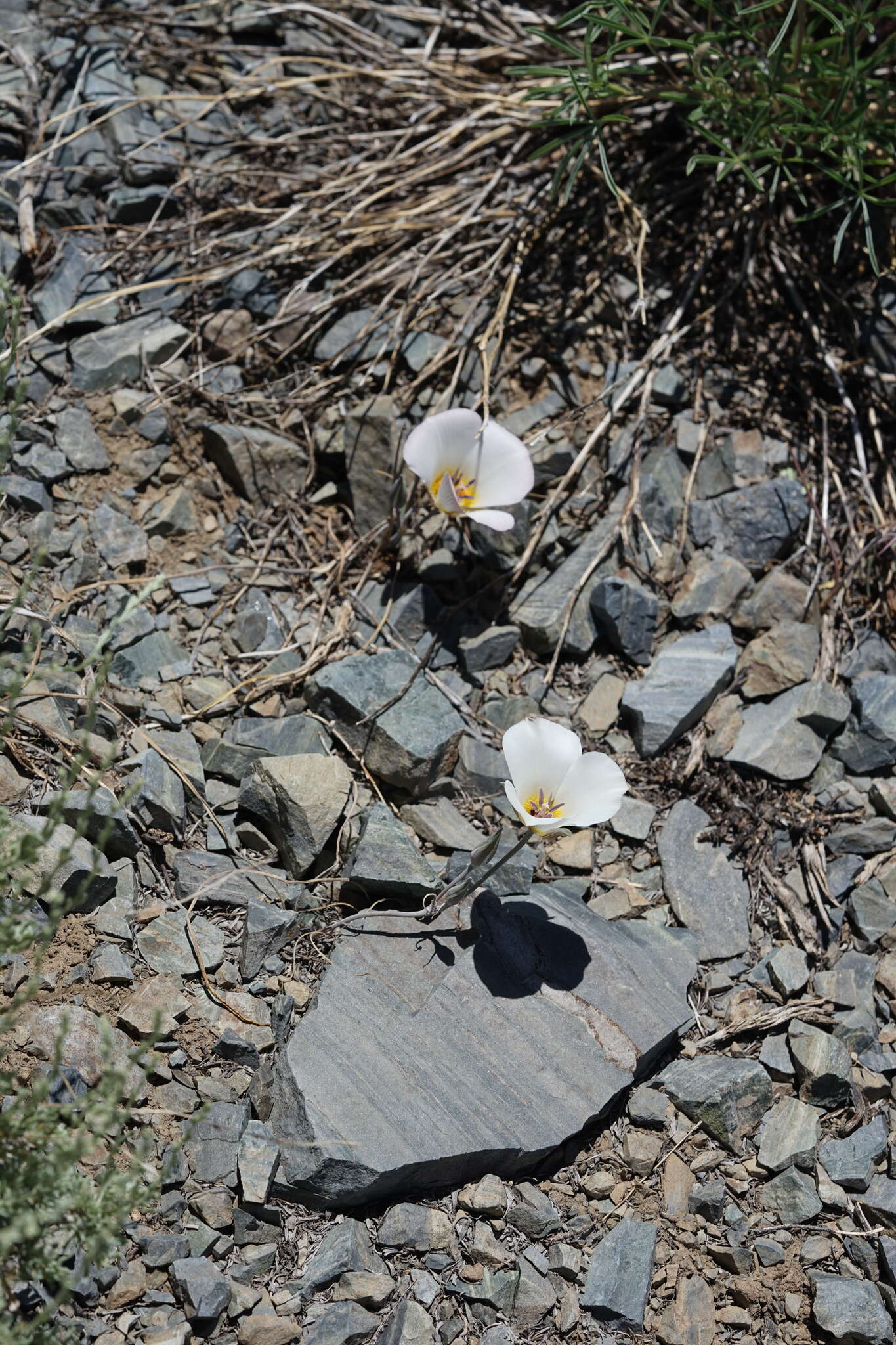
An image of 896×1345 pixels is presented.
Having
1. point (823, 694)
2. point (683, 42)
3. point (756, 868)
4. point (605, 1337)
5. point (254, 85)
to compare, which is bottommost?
point (605, 1337)

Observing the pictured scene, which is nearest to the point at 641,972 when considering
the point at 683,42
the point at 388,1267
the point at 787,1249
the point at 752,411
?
the point at 787,1249

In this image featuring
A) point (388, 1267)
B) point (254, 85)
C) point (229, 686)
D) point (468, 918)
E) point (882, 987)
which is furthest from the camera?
point (254, 85)

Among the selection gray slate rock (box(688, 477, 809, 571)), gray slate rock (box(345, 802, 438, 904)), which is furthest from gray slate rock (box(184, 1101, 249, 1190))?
gray slate rock (box(688, 477, 809, 571))

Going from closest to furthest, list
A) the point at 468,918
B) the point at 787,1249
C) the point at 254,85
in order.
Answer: the point at 787,1249, the point at 468,918, the point at 254,85

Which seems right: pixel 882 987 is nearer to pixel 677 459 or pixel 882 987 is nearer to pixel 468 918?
pixel 468 918

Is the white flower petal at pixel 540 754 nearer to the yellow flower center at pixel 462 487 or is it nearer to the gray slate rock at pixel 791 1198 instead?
the yellow flower center at pixel 462 487

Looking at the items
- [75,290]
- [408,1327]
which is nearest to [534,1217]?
[408,1327]

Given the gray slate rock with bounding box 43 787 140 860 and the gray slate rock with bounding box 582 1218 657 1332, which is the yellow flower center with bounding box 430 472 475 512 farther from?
the gray slate rock with bounding box 582 1218 657 1332

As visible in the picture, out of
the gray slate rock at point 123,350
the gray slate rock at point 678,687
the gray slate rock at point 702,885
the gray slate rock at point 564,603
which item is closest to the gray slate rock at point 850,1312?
the gray slate rock at point 702,885
